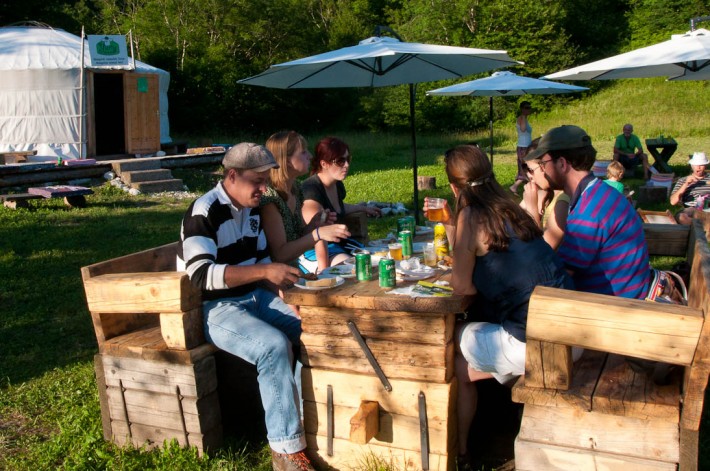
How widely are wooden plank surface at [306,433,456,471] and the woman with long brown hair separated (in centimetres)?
37

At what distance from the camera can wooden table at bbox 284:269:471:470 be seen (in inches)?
118

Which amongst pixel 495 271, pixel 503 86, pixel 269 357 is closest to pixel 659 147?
pixel 503 86

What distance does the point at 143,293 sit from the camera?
3.34 meters

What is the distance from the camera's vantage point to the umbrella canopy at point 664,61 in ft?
23.7

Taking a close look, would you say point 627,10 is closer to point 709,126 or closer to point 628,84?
point 628,84

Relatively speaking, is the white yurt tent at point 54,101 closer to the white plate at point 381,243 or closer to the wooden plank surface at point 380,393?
the white plate at point 381,243

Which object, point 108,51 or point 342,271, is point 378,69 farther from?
point 108,51

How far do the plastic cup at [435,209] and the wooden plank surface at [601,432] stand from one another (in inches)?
52.2

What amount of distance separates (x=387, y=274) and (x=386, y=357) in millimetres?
372

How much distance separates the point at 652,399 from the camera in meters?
2.56

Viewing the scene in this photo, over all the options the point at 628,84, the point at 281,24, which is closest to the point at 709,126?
the point at 628,84

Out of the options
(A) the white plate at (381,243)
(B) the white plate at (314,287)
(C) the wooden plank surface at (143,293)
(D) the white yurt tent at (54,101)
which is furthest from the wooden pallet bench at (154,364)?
(D) the white yurt tent at (54,101)

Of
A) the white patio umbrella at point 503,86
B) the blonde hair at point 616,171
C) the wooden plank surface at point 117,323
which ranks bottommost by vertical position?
the wooden plank surface at point 117,323

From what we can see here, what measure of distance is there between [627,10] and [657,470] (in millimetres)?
45437
